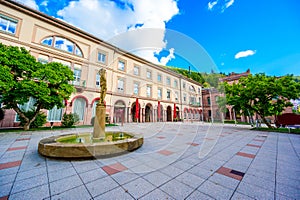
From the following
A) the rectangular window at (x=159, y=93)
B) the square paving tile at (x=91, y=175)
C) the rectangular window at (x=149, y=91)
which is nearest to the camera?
the square paving tile at (x=91, y=175)

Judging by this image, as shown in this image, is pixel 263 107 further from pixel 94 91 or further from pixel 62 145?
pixel 94 91

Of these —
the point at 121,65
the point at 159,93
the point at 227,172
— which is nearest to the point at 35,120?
the point at 121,65

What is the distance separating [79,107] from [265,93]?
17.4 m

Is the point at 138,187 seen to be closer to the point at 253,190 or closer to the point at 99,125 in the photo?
the point at 253,190

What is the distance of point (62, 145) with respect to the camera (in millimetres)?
2840

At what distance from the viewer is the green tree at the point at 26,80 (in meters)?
6.29

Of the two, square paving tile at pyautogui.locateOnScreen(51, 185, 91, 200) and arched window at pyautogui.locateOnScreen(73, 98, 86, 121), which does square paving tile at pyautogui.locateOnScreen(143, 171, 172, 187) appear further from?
arched window at pyautogui.locateOnScreen(73, 98, 86, 121)

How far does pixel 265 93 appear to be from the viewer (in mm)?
9266

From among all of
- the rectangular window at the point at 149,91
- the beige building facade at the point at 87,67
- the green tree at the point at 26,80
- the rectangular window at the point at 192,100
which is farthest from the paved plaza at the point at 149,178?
the rectangular window at the point at 192,100

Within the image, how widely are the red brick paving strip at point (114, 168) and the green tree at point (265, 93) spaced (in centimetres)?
1136

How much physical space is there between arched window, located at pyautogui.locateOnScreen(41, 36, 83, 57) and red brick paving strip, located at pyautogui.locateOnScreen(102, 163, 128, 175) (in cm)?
1363

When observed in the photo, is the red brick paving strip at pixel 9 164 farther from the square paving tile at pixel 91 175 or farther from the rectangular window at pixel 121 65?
the rectangular window at pixel 121 65

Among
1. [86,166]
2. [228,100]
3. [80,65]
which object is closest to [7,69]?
[80,65]

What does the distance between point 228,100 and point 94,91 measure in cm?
1402
